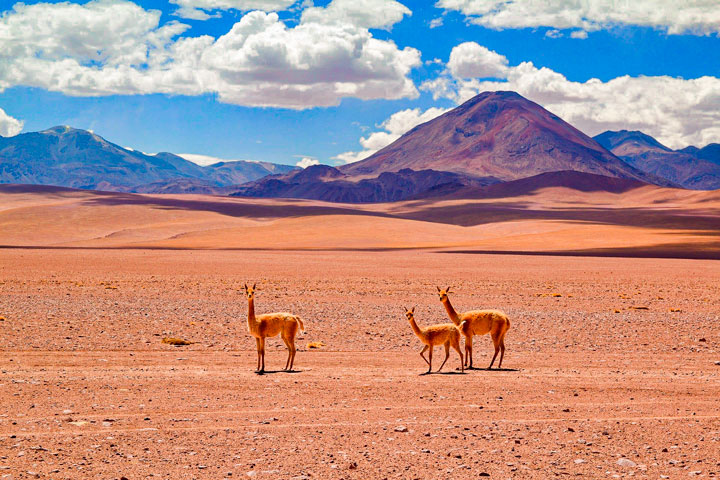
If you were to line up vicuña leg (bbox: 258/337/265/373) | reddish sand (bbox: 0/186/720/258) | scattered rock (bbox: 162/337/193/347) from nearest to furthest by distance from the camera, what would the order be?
vicuña leg (bbox: 258/337/265/373) < scattered rock (bbox: 162/337/193/347) < reddish sand (bbox: 0/186/720/258)

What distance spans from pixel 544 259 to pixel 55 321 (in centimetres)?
4293

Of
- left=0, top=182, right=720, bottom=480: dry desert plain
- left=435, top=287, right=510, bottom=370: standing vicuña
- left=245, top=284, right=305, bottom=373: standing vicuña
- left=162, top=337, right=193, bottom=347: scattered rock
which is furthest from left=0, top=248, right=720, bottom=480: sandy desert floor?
left=435, top=287, right=510, bottom=370: standing vicuña

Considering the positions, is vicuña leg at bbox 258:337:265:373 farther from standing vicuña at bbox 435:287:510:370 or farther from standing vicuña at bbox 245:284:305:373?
standing vicuña at bbox 435:287:510:370

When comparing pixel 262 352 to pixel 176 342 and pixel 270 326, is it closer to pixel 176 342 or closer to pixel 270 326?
pixel 270 326

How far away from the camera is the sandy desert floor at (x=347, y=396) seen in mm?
7539

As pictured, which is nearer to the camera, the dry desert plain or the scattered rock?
the dry desert plain

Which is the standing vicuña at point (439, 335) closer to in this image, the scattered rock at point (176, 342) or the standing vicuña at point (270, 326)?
the standing vicuña at point (270, 326)

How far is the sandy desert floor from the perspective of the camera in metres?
7.54

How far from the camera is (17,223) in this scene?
110375 millimetres

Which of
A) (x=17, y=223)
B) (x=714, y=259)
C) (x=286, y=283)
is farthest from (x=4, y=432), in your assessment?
(x=17, y=223)

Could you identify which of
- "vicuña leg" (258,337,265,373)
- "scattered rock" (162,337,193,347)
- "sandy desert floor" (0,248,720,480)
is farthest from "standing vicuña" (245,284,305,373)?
"scattered rock" (162,337,193,347)

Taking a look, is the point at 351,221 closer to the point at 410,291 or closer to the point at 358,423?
the point at 410,291

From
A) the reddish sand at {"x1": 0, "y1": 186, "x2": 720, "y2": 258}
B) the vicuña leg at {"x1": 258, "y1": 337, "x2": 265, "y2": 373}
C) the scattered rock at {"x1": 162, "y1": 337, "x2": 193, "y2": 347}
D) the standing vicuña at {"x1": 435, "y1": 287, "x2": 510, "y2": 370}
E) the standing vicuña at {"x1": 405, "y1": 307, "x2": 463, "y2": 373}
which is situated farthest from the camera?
the reddish sand at {"x1": 0, "y1": 186, "x2": 720, "y2": 258}

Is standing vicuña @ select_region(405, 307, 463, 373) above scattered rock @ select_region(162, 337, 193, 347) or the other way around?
above
